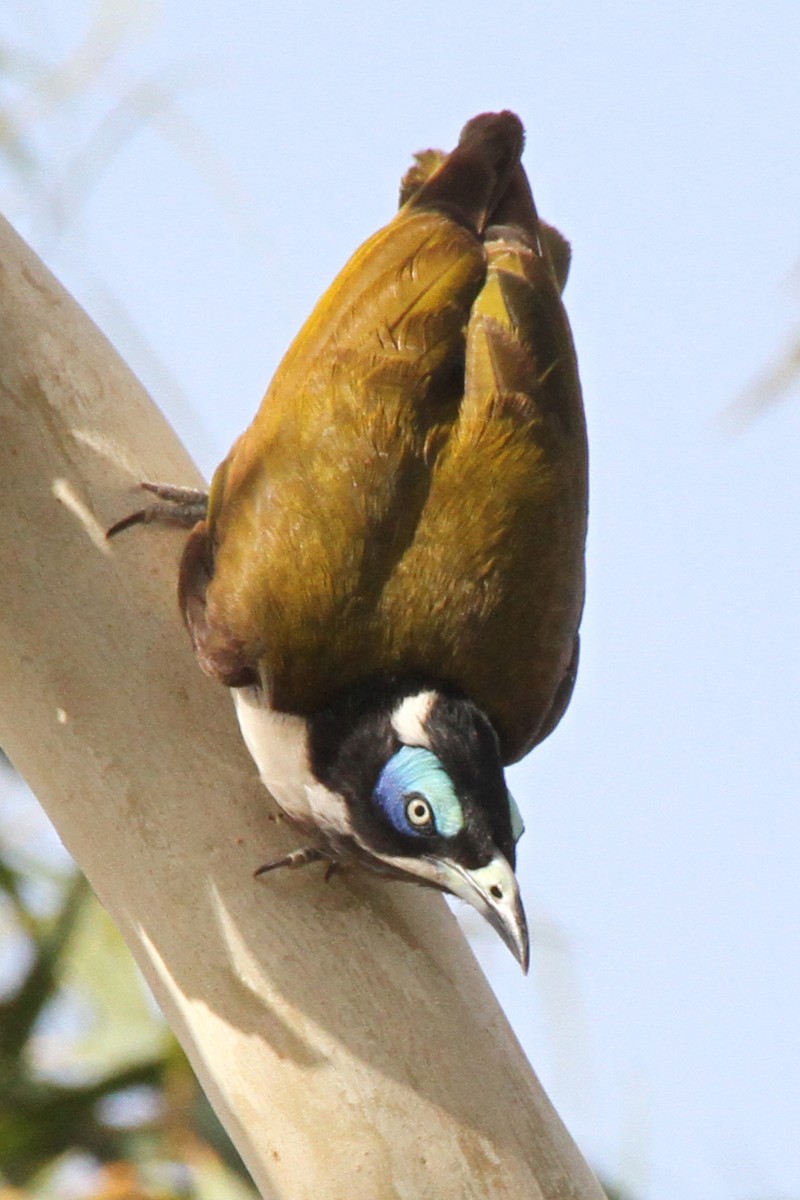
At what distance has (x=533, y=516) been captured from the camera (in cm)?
292

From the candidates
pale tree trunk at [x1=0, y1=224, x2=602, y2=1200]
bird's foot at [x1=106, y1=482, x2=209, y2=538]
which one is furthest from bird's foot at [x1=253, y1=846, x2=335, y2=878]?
bird's foot at [x1=106, y1=482, x2=209, y2=538]

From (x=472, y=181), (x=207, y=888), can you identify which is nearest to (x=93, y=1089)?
(x=207, y=888)

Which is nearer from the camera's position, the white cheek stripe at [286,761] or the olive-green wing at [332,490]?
the white cheek stripe at [286,761]

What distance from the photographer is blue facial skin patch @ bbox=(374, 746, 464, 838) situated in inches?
107

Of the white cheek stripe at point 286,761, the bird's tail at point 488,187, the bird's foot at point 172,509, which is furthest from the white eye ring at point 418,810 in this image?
the bird's tail at point 488,187

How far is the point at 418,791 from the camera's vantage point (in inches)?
109

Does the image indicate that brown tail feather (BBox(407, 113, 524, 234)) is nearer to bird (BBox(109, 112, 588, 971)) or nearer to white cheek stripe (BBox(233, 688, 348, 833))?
bird (BBox(109, 112, 588, 971))

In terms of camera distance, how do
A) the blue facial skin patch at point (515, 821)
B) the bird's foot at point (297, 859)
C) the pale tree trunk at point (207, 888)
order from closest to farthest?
the pale tree trunk at point (207, 888) < the bird's foot at point (297, 859) < the blue facial skin patch at point (515, 821)

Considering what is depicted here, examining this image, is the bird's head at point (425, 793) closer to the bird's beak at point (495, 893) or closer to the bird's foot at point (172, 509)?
the bird's beak at point (495, 893)

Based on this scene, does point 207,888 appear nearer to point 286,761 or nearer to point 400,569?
point 286,761

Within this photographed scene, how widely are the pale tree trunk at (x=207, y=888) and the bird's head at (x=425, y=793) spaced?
8cm

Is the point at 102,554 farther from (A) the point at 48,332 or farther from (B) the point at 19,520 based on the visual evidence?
(A) the point at 48,332

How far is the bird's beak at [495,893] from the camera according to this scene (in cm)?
262

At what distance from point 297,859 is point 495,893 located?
0.34 metres
